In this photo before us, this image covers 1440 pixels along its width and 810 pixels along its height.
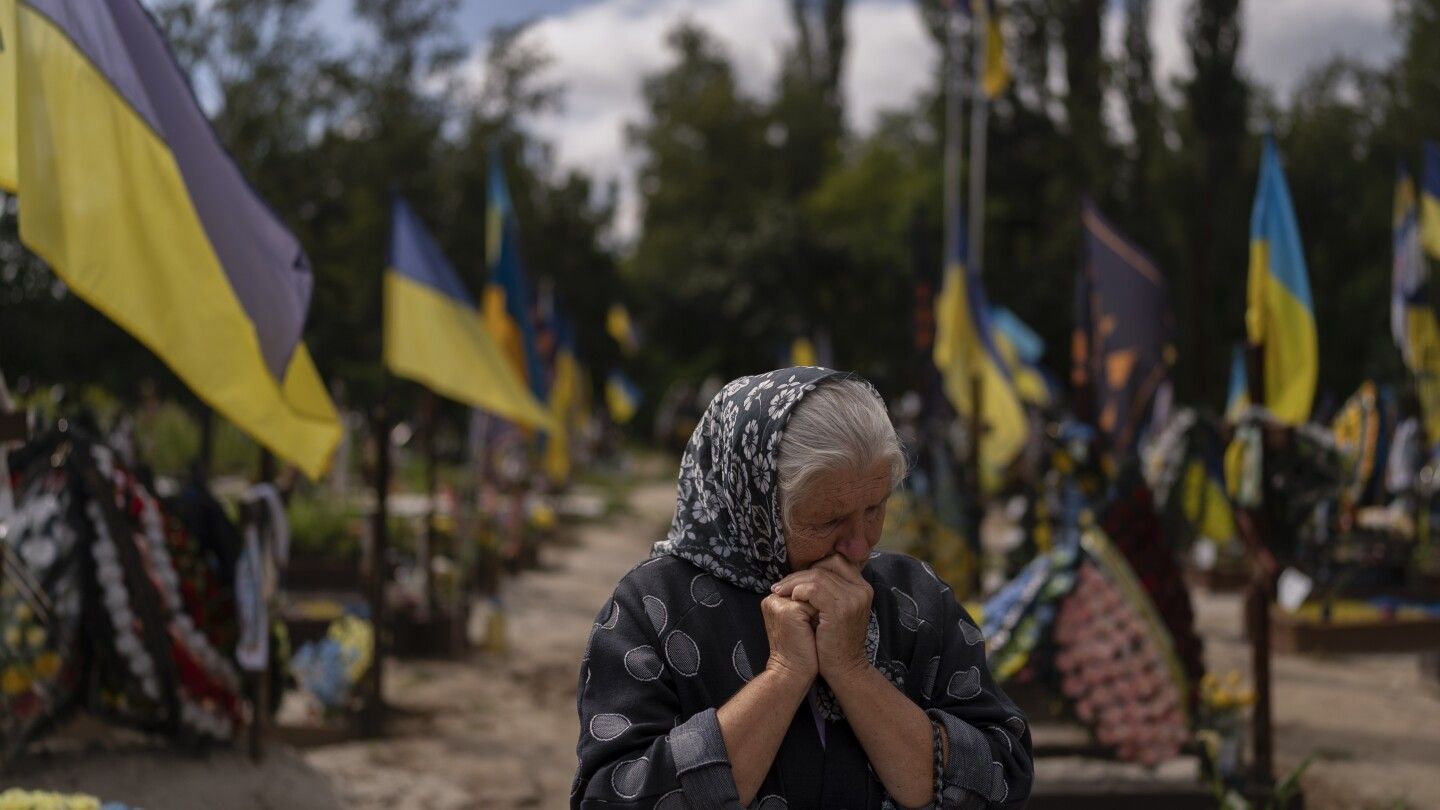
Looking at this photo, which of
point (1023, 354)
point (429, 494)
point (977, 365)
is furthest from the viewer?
point (1023, 354)

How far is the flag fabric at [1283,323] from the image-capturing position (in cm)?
609

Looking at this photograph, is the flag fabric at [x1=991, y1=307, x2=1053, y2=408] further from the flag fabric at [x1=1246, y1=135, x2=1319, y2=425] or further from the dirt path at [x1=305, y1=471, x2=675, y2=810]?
the flag fabric at [x1=1246, y1=135, x2=1319, y2=425]

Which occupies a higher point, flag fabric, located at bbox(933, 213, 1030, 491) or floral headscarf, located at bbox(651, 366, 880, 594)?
floral headscarf, located at bbox(651, 366, 880, 594)

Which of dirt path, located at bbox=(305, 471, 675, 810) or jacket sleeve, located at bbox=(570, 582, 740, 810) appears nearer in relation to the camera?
jacket sleeve, located at bbox=(570, 582, 740, 810)

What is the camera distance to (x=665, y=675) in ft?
6.75

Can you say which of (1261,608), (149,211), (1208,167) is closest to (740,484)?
(149,211)

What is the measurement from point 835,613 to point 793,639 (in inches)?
2.9

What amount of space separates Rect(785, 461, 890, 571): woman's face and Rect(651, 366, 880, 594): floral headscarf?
0.03 m

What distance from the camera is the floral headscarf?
200 cm

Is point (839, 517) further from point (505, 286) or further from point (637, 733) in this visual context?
point (505, 286)

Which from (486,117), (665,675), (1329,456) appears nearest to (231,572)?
(665,675)

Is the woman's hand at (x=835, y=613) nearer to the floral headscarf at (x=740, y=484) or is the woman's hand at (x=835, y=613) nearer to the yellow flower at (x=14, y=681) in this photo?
the floral headscarf at (x=740, y=484)

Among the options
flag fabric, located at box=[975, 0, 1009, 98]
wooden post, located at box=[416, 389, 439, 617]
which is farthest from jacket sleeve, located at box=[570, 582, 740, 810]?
flag fabric, located at box=[975, 0, 1009, 98]

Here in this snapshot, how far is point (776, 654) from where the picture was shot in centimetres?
200
